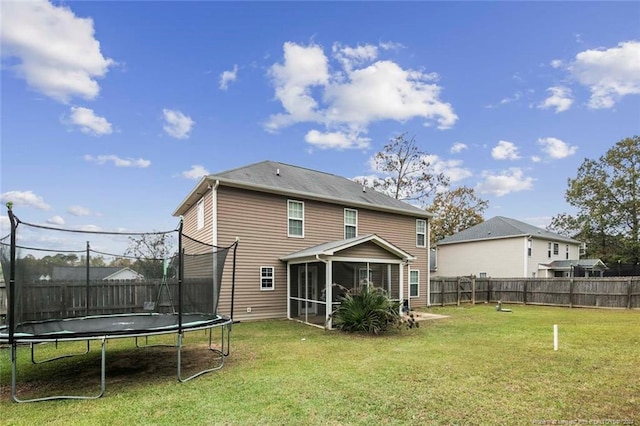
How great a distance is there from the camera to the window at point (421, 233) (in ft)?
56.2

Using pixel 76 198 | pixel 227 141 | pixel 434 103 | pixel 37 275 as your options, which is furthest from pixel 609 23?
pixel 76 198

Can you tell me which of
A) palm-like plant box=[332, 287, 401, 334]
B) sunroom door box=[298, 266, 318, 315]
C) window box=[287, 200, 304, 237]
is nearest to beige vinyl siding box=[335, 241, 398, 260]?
palm-like plant box=[332, 287, 401, 334]

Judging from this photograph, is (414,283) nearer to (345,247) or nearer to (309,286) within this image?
(309,286)

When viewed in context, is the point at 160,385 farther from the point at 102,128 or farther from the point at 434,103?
the point at 434,103

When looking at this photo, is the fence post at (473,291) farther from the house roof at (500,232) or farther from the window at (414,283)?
the house roof at (500,232)

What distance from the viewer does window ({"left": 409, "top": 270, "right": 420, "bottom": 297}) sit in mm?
16712

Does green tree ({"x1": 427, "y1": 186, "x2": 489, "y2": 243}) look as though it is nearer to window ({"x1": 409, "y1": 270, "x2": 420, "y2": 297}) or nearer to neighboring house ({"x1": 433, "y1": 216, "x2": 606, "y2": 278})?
neighboring house ({"x1": 433, "y1": 216, "x2": 606, "y2": 278})

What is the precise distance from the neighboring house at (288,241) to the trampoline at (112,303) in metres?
3.86

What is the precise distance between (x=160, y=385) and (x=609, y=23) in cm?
1516

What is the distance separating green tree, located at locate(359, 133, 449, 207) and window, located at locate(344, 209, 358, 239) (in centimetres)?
1419

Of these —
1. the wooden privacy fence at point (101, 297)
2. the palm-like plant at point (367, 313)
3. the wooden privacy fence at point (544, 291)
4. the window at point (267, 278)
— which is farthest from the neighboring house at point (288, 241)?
the wooden privacy fence at point (544, 291)

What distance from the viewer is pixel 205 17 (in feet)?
39.2

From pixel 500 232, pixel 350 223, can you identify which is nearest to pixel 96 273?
pixel 350 223

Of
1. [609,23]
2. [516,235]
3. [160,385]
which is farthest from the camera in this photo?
[516,235]
